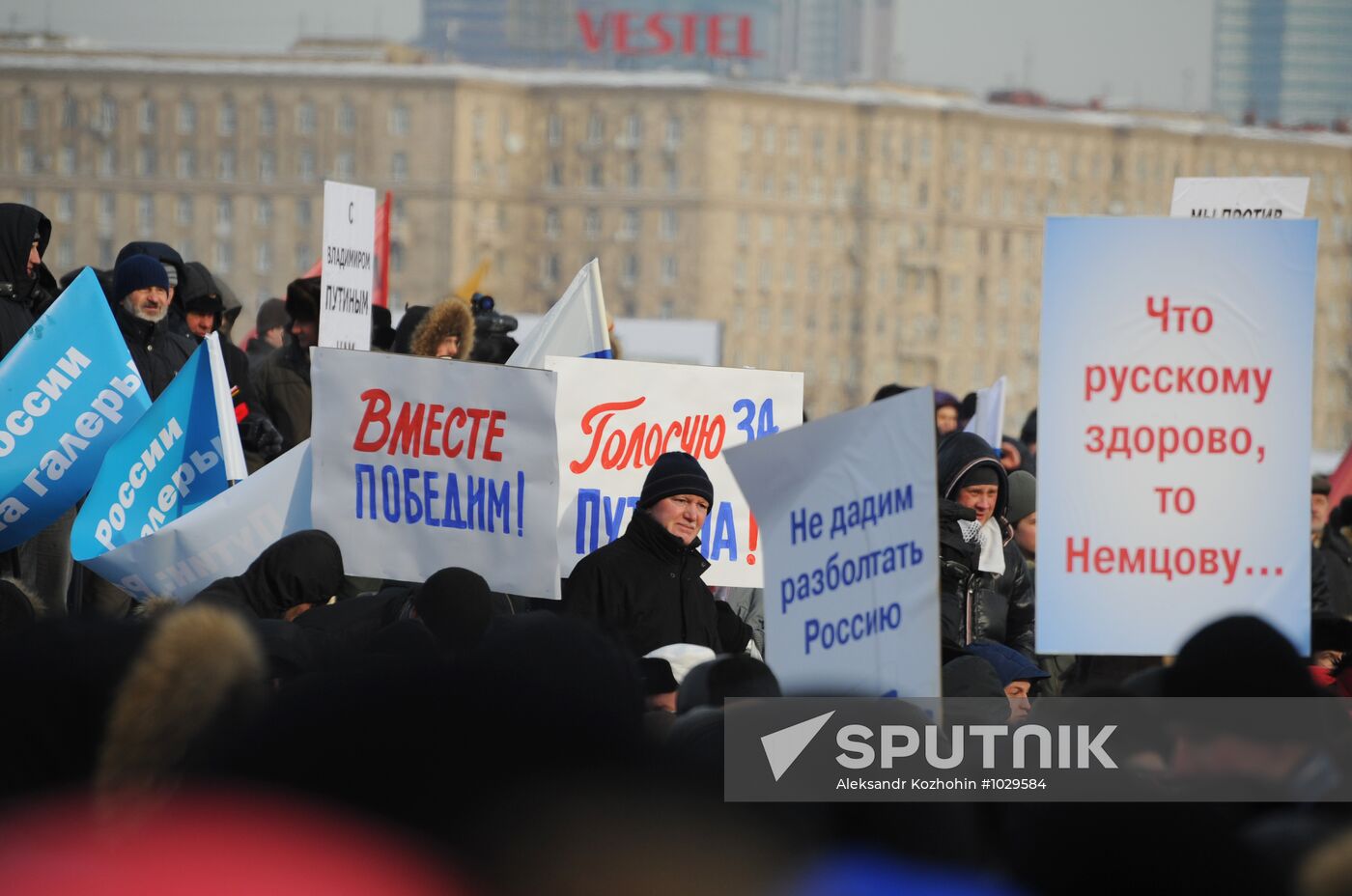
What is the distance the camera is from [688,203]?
9588cm

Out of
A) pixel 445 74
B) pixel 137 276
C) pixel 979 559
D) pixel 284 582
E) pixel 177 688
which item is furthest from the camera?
pixel 445 74

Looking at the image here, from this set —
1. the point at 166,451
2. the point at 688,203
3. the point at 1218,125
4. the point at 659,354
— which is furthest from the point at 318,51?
the point at 166,451

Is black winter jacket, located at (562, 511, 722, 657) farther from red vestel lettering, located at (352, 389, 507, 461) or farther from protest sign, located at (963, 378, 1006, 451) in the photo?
protest sign, located at (963, 378, 1006, 451)

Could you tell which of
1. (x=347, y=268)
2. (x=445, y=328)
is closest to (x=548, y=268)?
(x=347, y=268)

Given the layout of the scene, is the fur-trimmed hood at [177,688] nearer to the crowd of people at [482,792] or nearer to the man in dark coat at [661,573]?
the crowd of people at [482,792]

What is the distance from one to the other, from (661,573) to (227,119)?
93.3m

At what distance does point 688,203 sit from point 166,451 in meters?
89.4

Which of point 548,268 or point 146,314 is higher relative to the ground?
point 146,314

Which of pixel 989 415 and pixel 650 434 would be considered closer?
pixel 650 434

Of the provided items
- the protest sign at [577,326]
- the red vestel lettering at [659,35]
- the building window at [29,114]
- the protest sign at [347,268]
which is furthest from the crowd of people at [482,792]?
the red vestel lettering at [659,35]

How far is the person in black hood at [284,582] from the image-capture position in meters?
6.02

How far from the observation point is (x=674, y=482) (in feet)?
19.6

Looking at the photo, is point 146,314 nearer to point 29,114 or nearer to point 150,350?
point 150,350

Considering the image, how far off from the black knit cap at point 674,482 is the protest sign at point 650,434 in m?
1.09
